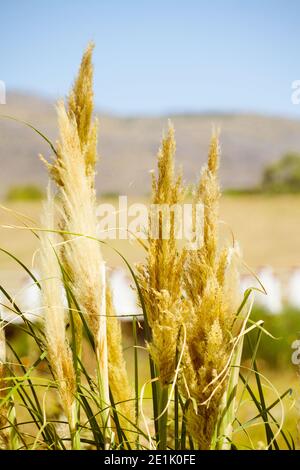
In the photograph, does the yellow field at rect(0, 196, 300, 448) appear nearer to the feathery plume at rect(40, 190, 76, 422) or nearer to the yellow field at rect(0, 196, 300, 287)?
the yellow field at rect(0, 196, 300, 287)

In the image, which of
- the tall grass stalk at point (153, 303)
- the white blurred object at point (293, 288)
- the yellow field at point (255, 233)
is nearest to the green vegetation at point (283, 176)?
the yellow field at point (255, 233)

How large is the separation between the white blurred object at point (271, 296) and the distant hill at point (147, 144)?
14.4 meters

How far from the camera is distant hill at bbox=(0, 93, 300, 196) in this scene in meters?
21.4

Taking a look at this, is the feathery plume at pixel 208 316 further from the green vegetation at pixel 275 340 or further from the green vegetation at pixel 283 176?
the green vegetation at pixel 283 176

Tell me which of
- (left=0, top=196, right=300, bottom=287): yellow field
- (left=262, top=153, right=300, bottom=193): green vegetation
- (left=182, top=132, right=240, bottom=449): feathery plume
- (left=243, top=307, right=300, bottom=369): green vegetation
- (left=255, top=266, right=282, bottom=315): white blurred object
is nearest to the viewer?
(left=182, top=132, right=240, bottom=449): feathery plume

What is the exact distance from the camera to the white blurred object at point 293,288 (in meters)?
5.35

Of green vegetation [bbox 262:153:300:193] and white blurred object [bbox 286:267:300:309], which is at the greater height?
green vegetation [bbox 262:153:300:193]

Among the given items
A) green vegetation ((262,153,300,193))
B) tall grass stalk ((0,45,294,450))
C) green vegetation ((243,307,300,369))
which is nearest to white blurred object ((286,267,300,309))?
green vegetation ((243,307,300,369))

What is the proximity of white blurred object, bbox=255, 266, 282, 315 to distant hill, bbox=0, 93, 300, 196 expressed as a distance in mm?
14430

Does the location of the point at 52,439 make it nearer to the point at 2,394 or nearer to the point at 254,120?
the point at 2,394

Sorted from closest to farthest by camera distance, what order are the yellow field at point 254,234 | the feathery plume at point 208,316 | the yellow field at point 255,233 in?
the feathery plume at point 208,316, the yellow field at point 254,234, the yellow field at point 255,233

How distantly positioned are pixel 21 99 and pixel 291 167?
32.7ft

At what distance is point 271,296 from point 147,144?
19.6m
